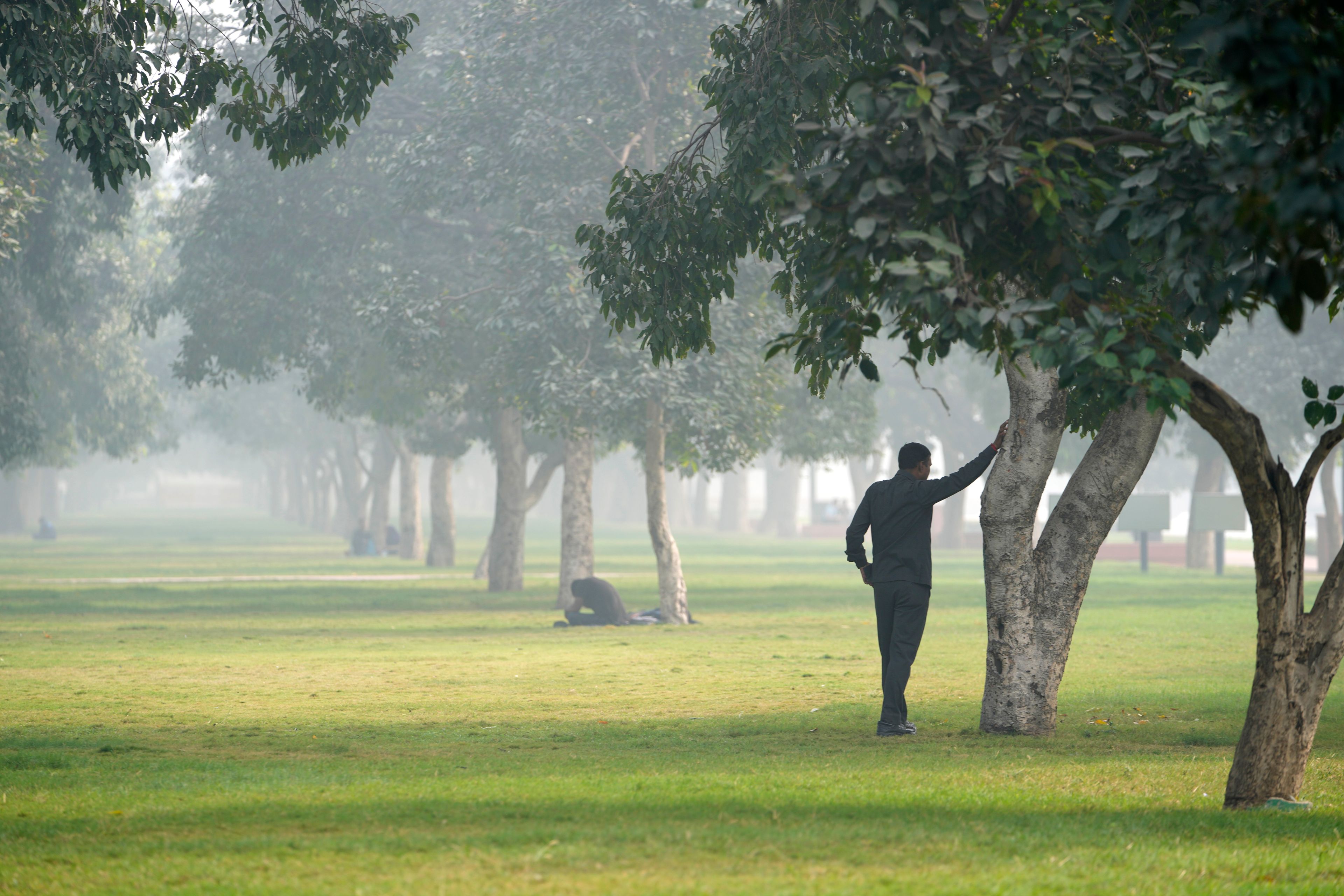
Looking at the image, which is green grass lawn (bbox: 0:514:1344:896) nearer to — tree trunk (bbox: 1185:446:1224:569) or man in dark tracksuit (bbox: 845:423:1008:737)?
man in dark tracksuit (bbox: 845:423:1008:737)

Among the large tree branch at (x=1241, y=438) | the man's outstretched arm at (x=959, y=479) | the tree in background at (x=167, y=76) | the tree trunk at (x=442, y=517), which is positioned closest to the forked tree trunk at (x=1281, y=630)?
the large tree branch at (x=1241, y=438)

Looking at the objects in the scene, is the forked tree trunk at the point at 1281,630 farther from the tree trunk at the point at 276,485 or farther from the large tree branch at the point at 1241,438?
the tree trunk at the point at 276,485

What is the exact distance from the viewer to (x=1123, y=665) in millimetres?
16016

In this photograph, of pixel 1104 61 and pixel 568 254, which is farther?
pixel 568 254

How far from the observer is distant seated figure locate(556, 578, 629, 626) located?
21.8 m

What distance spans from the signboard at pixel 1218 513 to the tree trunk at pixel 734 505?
137 ft

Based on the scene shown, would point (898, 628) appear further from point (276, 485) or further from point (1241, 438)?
point (276, 485)

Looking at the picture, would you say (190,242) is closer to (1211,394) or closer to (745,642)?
(745,642)

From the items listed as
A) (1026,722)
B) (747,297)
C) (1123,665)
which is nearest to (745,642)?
(1123,665)

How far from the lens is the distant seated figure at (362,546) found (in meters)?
46.3

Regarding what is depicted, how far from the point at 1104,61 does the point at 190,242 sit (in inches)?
998

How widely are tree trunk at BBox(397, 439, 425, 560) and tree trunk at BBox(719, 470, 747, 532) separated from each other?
35.2m

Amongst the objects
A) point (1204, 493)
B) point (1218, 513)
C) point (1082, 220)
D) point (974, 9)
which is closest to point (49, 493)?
point (1204, 493)

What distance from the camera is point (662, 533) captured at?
894 inches
